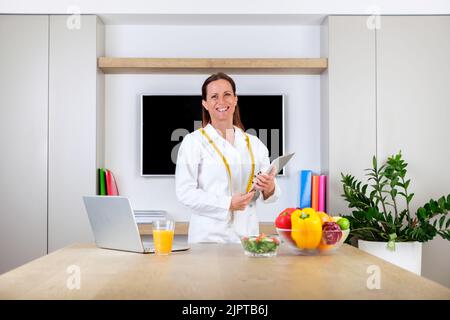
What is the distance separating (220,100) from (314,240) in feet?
4.95

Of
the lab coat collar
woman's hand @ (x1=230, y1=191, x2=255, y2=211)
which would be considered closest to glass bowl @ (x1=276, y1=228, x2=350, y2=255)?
woman's hand @ (x1=230, y1=191, x2=255, y2=211)

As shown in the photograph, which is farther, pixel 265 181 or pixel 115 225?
pixel 265 181

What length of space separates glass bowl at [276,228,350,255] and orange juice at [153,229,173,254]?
0.40 m

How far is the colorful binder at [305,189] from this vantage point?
4793 millimetres

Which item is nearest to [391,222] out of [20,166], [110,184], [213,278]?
[110,184]

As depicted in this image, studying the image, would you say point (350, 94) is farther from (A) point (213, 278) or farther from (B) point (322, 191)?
(A) point (213, 278)

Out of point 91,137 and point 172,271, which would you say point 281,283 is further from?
point 91,137

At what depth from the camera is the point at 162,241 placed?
7.30 feet

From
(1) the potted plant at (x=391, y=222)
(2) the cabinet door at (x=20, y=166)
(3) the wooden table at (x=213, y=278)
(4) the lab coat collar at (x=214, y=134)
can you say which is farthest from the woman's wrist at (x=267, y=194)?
(2) the cabinet door at (x=20, y=166)

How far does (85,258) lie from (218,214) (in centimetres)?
104

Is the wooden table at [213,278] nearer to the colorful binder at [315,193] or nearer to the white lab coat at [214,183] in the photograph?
the white lab coat at [214,183]
